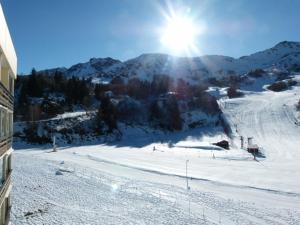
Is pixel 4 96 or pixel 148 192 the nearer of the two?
pixel 4 96

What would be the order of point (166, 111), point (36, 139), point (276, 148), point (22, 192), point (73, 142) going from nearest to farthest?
1. point (22, 192)
2. point (36, 139)
3. point (73, 142)
4. point (276, 148)
5. point (166, 111)

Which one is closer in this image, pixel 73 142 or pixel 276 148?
pixel 73 142

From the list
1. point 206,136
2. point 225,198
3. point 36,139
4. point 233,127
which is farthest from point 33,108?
point 233,127

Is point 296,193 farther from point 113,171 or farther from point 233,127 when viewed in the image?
point 233,127

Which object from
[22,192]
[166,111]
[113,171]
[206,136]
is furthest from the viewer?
[166,111]

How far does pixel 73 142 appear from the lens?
58.2 meters

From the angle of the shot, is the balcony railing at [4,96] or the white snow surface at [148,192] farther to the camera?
the white snow surface at [148,192]

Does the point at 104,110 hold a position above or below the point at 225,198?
above

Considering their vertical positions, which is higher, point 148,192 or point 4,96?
point 4,96

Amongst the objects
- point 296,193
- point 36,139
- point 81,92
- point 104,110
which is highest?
point 81,92

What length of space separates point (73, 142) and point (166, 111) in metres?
30.3

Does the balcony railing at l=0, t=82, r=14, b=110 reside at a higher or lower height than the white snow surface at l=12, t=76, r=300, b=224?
higher

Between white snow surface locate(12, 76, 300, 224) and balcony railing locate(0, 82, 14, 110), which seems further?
white snow surface locate(12, 76, 300, 224)

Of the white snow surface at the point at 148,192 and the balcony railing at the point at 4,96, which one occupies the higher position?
the balcony railing at the point at 4,96
